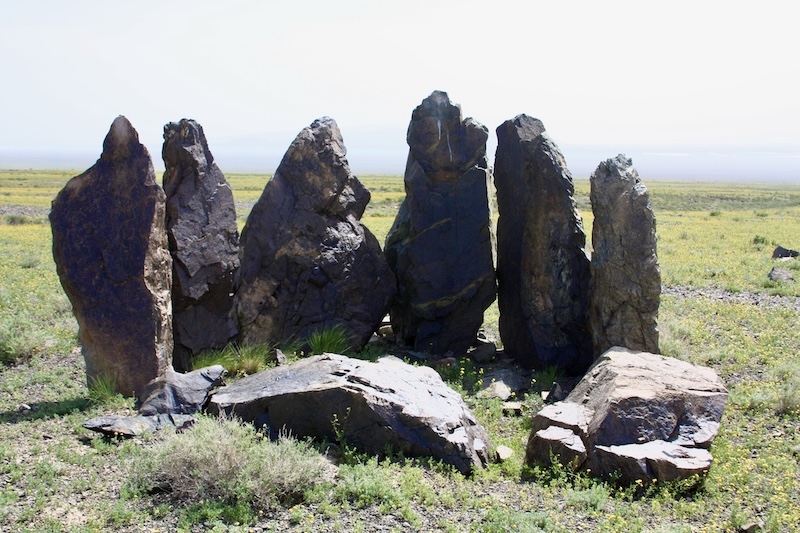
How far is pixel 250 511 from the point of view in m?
6.41

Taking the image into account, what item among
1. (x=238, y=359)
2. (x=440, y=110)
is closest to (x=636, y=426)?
(x=238, y=359)

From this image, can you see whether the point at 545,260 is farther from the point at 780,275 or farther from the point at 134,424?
the point at 780,275

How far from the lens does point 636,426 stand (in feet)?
26.4

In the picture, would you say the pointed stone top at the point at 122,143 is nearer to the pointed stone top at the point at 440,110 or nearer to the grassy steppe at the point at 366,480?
the grassy steppe at the point at 366,480

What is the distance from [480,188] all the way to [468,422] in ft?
17.8

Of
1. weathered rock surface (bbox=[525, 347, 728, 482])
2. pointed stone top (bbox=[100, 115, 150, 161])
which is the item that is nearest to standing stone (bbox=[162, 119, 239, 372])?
pointed stone top (bbox=[100, 115, 150, 161])

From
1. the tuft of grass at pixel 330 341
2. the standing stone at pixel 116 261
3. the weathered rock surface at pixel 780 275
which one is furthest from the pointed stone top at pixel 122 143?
the weathered rock surface at pixel 780 275

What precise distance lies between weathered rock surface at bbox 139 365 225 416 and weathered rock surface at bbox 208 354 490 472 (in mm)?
290

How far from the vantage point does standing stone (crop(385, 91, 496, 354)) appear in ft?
41.4

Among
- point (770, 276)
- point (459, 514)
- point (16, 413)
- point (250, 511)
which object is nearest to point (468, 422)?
point (459, 514)

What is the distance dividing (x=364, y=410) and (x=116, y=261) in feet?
13.4

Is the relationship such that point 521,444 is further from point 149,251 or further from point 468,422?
point 149,251

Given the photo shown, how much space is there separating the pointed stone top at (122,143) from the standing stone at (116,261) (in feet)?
0.04

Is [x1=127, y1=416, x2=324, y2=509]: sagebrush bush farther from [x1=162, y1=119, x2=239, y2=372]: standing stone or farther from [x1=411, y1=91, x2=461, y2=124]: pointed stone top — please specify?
[x1=411, y1=91, x2=461, y2=124]: pointed stone top
